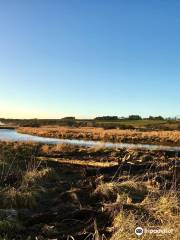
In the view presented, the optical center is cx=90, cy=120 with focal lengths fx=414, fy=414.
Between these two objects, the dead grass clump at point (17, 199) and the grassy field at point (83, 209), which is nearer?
the grassy field at point (83, 209)

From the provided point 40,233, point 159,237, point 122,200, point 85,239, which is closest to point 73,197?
point 122,200

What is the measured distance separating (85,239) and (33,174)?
230 inches

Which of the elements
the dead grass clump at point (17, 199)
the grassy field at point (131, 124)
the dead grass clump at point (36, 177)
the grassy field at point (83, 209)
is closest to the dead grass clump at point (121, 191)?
the grassy field at point (83, 209)

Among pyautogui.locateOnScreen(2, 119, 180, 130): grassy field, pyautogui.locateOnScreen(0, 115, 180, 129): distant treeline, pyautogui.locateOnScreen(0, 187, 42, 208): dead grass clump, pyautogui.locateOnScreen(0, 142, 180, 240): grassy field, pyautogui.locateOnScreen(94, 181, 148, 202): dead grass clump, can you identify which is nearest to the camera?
pyautogui.locateOnScreen(0, 142, 180, 240): grassy field

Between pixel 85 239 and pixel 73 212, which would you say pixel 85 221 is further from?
pixel 85 239

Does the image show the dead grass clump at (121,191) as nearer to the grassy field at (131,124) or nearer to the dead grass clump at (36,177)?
the dead grass clump at (36,177)

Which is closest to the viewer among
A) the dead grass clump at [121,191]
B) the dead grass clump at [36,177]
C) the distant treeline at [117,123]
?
the dead grass clump at [121,191]

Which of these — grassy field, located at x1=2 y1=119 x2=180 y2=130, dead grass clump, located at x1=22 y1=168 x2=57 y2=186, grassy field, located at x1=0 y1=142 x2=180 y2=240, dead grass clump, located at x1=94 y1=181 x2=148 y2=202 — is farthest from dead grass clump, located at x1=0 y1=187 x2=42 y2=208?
grassy field, located at x1=2 y1=119 x2=180 y2=130

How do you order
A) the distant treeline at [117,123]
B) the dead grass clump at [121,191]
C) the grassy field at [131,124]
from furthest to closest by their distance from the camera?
the distant treeline at [117,123], the grassy field at [131,124], the dead grass clump at [121,191]

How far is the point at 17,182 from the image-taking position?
11875 mm

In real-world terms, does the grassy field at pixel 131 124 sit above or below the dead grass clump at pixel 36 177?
above

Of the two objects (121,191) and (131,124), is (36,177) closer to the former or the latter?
(121,191)

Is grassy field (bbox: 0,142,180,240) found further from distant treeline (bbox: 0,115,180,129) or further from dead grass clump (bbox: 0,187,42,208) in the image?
distant treeline (bbox: 0,115,180,129)

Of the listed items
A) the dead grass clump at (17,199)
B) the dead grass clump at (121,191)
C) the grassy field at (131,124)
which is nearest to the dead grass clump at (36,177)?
the dead grass clump at (17,199)
